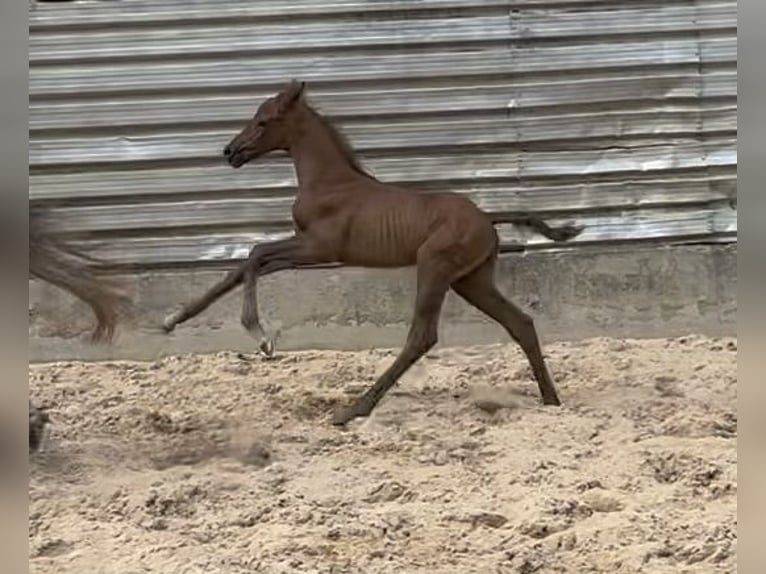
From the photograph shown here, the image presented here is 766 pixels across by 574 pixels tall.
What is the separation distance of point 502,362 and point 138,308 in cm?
88

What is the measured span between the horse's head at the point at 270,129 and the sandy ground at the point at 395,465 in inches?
19.8

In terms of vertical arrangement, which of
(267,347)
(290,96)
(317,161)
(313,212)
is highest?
(290,96)

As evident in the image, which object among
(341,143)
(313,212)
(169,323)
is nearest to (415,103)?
(341,143)

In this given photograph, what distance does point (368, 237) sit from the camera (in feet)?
8.77

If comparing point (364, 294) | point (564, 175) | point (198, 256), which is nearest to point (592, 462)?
point (364, 294)

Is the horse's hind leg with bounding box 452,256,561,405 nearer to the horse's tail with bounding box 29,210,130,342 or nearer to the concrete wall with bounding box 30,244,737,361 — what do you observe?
the concrete wall with bounding box 30,244,737,361

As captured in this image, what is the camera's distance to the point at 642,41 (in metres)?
3.18

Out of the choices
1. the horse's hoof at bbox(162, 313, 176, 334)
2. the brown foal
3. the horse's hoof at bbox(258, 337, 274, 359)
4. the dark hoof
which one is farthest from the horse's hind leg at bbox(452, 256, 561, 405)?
the dark hoof

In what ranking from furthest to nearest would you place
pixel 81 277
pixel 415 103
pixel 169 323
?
1. pixel 415 103
2. pixel 169 323
3. pixel 81 277

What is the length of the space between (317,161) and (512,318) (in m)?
0.59

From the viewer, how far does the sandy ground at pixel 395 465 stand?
2.29 metres

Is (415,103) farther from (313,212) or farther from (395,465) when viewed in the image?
(395,465)

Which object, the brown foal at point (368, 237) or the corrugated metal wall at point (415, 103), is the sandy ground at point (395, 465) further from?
the corrugated metal wall at point (415, 103)
